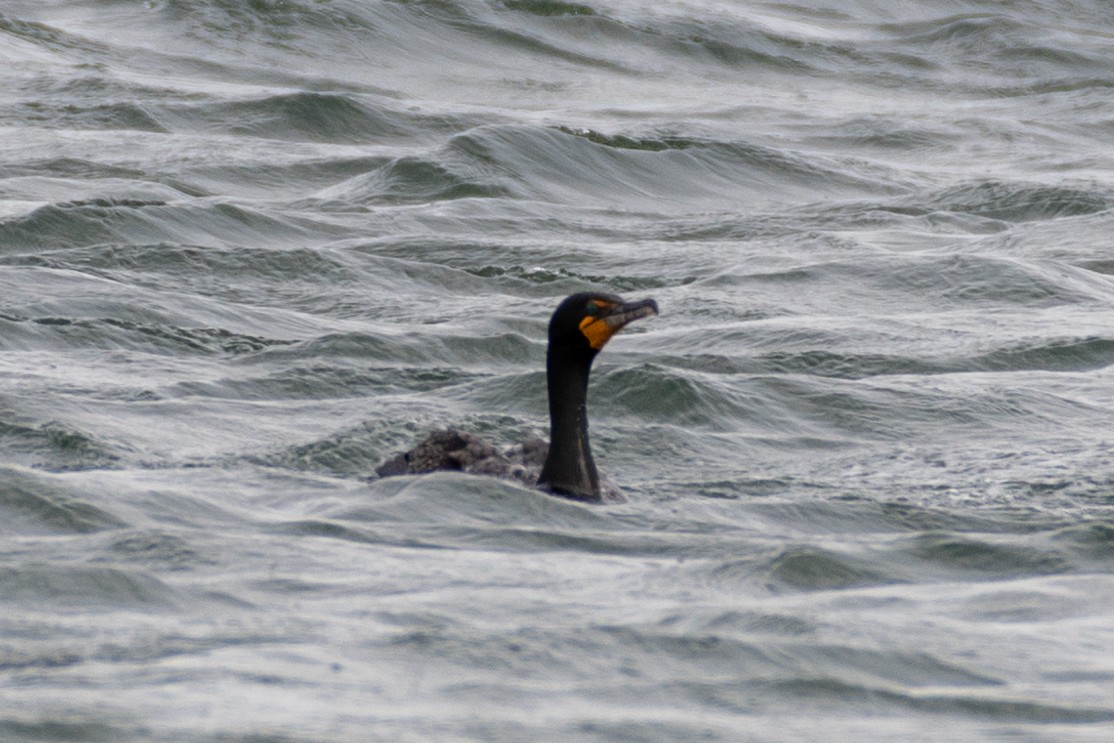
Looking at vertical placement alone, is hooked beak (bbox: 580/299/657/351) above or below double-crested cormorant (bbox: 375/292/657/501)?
above

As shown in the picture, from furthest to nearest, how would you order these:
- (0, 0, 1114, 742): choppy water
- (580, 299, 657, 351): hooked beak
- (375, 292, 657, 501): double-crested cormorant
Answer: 1. (375, 292, 657, 501): double-crested cormorant
2. (580, 299, 657, 351): hooked beak
3. (0, 0, 1114, 742): choppy water

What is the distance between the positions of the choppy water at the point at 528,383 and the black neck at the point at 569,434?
186 millimetres

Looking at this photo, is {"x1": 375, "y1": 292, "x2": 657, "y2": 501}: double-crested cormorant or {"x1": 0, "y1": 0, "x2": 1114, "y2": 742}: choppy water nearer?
{"x1": 0, "y1": 0, "x2": 1114, "y2": 742}: choppy water

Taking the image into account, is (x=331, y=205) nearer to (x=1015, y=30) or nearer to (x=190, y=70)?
(x=190, y=70)

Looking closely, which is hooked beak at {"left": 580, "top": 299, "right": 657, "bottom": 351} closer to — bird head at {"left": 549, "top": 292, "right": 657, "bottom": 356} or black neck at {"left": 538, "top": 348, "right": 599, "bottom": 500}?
bird head at {"left": 549, "top": 292, "right": 657, "bottom": 356}

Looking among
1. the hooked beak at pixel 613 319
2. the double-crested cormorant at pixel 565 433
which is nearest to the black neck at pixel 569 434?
the double-crested cormorant at pixel 565 433

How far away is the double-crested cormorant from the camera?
766 cm

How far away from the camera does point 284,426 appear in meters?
9.38

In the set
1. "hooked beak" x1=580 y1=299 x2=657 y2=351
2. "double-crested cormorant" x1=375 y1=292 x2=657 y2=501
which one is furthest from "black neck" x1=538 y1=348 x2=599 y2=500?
"hooked beak" x1=580 y1=299 x2=657 y2=351

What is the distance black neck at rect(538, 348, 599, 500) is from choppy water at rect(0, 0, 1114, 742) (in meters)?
0.19

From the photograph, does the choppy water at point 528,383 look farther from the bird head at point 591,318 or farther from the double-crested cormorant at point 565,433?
the bird head at point 591,318

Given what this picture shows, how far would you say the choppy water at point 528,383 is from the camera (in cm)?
529

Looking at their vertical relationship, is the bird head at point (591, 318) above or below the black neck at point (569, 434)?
above

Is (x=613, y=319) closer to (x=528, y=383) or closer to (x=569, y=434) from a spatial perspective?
(x=569, y=434)
